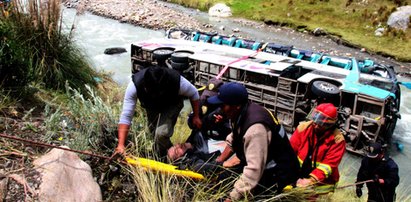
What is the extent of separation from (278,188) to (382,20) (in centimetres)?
2191

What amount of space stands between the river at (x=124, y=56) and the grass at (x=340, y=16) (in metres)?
1.59

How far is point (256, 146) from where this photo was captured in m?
2.92

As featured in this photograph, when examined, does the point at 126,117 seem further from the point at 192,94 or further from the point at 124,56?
the point at 124,56

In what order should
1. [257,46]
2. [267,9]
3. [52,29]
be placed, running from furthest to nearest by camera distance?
[267,9]
[257,46]
[52,29]

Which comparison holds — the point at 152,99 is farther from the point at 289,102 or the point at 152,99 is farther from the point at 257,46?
the point at 257,46

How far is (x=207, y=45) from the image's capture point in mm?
13078

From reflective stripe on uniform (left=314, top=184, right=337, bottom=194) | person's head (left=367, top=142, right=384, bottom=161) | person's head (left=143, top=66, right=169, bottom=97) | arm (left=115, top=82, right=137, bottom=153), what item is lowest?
person's head (left=367, top=142, right=384, bottom=161)

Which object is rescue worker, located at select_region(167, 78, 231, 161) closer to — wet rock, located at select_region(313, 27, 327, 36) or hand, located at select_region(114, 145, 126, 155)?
hand, located at select_region(114, 145, 126, 155)

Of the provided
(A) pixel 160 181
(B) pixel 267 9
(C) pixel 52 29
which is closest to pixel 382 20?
(B) pixel 267 9

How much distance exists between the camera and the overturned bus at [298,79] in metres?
9.01

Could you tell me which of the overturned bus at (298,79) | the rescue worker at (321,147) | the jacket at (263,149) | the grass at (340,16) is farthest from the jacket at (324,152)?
the grass at (340,16)

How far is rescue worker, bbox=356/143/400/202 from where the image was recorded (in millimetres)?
5008

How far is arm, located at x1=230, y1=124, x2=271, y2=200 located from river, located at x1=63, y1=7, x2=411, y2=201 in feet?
10.2

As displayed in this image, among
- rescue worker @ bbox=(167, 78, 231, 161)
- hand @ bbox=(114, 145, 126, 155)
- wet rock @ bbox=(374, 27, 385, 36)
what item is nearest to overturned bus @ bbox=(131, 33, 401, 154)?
rescue worker @ bbox=(167, 78, 231, 161)
